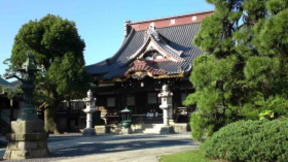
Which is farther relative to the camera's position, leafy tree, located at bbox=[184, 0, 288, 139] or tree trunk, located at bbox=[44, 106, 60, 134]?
tree trunk, located at bbox=[44, 106, 60, 134]

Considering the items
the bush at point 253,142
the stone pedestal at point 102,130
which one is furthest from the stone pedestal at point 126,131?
the bush at point 253,142

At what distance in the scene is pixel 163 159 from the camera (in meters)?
8.95

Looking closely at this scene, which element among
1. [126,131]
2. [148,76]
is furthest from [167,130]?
[148,76]

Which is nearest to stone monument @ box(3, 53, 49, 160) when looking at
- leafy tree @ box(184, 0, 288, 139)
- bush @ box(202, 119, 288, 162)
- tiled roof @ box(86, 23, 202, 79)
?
leafy tree @ box(184, 0, 288, 139)

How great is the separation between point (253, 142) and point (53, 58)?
21127 millimetres

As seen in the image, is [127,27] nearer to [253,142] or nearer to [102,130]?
[102,130]

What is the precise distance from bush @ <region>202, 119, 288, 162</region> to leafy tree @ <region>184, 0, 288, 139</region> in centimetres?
96

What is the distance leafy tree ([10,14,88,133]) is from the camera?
24.7 m

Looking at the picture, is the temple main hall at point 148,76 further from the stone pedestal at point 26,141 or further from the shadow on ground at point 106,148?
the stone pedestal at point 26,141

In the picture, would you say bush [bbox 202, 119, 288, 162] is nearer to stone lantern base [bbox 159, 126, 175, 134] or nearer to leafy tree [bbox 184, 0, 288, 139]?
leafy tree [bbox 184, 0, 288, 139]

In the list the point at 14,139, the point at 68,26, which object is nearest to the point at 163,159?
the point at 14,139

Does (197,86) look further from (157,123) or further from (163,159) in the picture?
(157,123)

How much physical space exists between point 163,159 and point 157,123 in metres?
16.9

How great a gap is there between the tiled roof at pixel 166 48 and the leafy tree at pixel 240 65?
1695 cm
